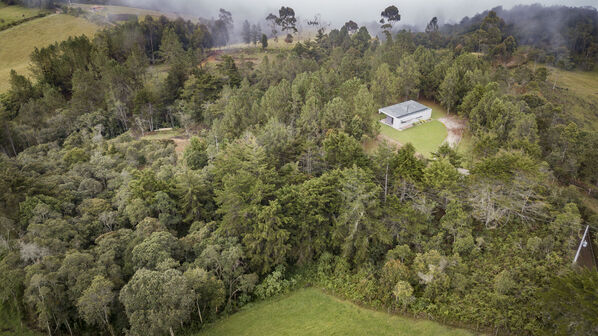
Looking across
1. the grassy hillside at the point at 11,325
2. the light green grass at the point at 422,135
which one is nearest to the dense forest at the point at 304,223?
the grassy hillside at the point at 11,325

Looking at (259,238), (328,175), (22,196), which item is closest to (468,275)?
(328,175)

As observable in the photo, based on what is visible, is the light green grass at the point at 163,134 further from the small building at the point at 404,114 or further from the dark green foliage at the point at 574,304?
the dark green foliage at the point at 574,304

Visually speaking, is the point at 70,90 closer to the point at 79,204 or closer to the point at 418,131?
the point at 79,204

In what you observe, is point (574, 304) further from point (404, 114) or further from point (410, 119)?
point (410, 119)

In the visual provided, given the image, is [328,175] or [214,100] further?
[214,100]

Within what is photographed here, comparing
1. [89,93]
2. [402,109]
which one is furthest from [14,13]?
[402,109]

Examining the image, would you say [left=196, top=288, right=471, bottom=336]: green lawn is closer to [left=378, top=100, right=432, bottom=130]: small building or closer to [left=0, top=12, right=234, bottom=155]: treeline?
[left=378, top=100, right=432, bottom=130]: small building
